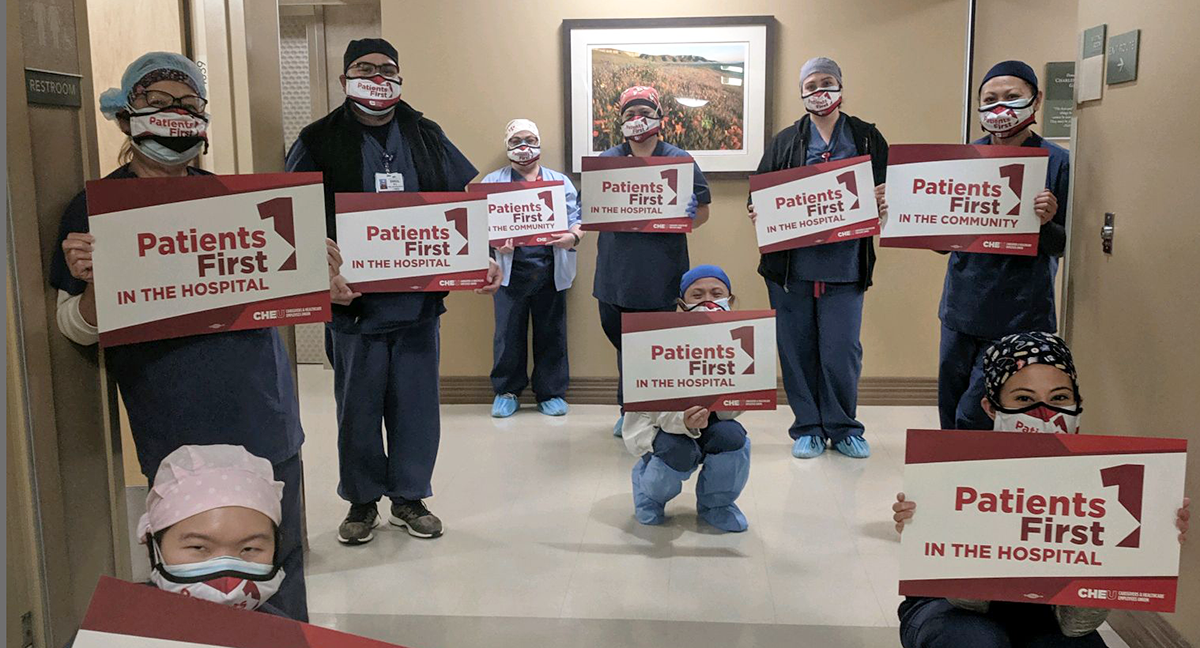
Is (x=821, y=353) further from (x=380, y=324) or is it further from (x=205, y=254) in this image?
(x=205, y=254)

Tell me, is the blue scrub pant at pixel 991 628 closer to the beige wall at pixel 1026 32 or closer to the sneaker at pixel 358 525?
the sneaker at pixel 358 525

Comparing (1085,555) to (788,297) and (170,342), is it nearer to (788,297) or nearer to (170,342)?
(170,342)

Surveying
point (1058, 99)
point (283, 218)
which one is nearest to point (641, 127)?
point (1058, 99)

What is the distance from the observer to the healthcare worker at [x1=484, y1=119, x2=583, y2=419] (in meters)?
4.62

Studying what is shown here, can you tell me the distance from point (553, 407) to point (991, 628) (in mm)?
3200

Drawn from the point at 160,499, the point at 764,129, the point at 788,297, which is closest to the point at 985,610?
the point at 160,499

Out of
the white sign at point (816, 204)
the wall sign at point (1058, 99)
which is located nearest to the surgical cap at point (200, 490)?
the white sign at point (816, 204)

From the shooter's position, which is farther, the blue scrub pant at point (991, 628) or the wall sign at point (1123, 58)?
the wall sign at point (1123, 58)

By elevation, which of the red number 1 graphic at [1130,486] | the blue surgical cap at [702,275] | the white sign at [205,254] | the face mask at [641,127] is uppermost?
the face mask at [641,127]

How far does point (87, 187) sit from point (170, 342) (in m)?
0.34

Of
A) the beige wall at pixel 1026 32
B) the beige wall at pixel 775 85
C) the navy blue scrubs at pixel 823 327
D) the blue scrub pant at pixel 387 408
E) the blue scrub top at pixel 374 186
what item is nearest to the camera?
the blue scrub top at pixel 374 186

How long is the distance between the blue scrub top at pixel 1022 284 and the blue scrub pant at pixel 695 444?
779mm

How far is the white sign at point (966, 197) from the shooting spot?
272 cm

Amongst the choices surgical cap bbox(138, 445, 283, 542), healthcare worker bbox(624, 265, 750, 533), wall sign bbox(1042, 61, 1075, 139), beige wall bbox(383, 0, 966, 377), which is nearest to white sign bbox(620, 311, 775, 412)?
healthcare worker bbox(624, 265, 750, 533)
